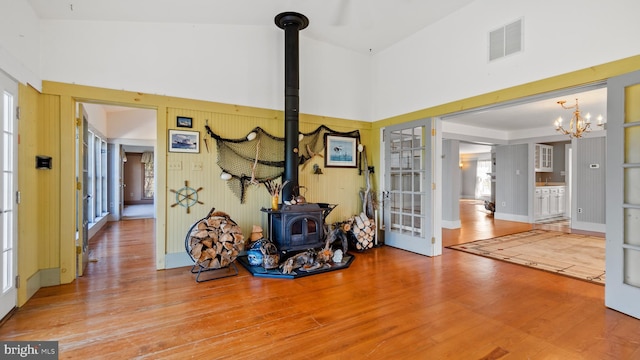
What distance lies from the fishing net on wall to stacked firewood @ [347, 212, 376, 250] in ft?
4.27

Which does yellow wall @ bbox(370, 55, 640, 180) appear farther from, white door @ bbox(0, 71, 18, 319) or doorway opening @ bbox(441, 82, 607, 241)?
white door @ bbox(0, 71, 18, 319)

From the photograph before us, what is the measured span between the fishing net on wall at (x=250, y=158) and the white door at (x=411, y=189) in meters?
1.58

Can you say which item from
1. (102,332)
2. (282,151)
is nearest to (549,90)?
(282,151)

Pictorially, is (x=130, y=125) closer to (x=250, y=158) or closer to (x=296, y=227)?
(x=250, y=158)

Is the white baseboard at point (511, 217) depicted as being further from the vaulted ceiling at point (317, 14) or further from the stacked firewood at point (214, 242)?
the stacked firewood at point (214, 242)

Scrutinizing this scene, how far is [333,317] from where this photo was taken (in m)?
2.44

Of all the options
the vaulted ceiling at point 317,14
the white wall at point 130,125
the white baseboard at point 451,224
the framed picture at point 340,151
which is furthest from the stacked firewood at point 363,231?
the white wall at point 130,125

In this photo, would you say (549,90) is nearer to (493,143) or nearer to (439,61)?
(439,61)

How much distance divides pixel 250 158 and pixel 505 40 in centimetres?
346

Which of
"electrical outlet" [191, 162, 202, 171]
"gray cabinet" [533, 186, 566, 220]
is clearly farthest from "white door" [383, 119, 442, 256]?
"gray cabinet" [533, 186, 566, 220]

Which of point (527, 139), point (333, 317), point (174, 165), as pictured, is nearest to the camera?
point (333, 317)

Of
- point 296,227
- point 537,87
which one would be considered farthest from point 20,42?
point 537,87

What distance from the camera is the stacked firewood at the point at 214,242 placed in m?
3.33

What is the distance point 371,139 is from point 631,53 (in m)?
3.33
